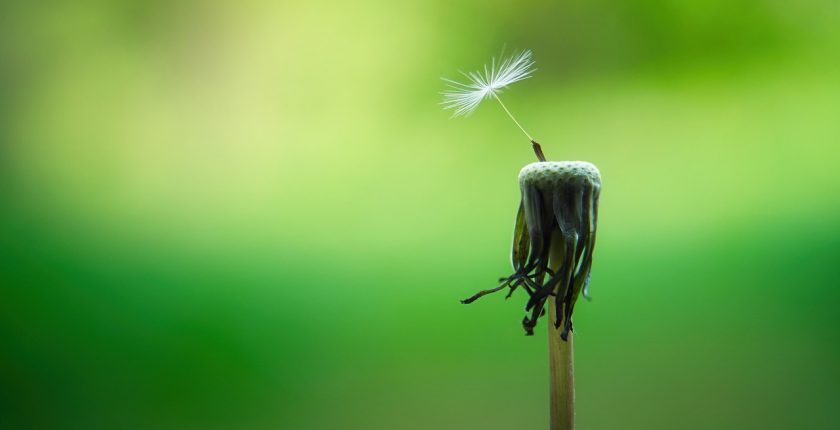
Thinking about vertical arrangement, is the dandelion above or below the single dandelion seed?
below

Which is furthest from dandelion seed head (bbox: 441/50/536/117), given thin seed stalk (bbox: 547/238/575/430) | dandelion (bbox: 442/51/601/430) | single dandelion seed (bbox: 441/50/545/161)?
thin seed stalk (bbox: 547/238/575/430)

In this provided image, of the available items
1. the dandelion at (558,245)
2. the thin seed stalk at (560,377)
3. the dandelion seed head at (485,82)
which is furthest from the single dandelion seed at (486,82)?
the thin seed stalk at (560,377)

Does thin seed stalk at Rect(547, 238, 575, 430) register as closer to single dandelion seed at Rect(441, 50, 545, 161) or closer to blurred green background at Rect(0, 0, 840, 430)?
blurred green background at Rect(0, 0, 840, 430)

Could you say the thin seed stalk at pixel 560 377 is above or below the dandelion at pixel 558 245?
below

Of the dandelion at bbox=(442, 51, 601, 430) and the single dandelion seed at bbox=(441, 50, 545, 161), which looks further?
the single dandelion seed at bbox=(441, 50, 545, 161)

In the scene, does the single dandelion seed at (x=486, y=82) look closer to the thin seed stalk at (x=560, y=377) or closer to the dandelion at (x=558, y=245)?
the dandelion at (x=558, y=245)

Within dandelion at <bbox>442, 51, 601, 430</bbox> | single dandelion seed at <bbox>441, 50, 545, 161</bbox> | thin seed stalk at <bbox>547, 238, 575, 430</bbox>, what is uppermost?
single dandelion seed at <bbox>441, 50, 545, 161</bbox>

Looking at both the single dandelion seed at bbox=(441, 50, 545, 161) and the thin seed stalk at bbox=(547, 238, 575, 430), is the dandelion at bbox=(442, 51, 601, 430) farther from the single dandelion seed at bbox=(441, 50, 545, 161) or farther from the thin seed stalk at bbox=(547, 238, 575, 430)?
the single dandelion seed at bbox=(441, 50, 545, 161)
